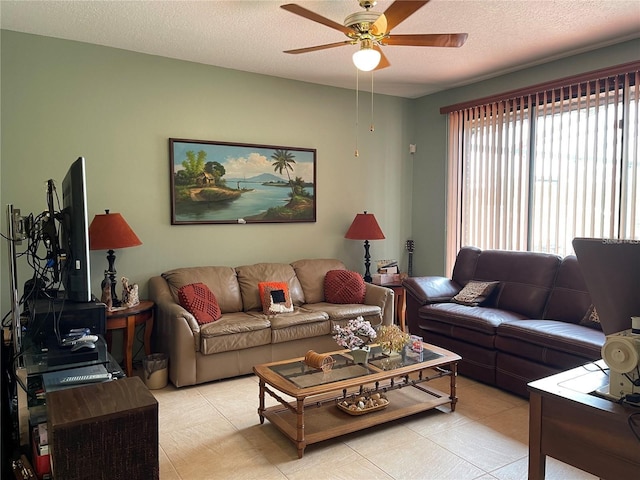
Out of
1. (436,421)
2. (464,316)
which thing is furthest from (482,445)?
(464,316)

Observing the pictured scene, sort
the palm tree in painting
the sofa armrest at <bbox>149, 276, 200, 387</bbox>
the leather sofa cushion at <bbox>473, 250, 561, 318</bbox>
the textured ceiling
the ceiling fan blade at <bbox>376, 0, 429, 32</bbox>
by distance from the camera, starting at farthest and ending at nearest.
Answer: the palm tree in painting < the leather sofa cushion at <bbox>473, 250, 561, 318</bbox> < the sofa armrest at <bbox>149, 276, 200, 387</bbox> < the textured ceiling < the ceiling fan blade at <bbox>376, 0, 429, 32</bbox>

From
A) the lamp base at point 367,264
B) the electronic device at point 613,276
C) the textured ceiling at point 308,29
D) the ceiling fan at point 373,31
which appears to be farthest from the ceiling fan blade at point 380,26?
the lamp base at point 367,264

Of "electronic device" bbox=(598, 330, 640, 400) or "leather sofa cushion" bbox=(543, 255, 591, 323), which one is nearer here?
"electronic device" bbox=(598, 330, 640, 400)

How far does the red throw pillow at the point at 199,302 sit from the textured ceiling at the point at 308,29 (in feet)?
6.66

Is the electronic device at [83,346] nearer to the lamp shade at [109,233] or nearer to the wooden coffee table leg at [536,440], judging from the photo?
the lamp shade at [109,233]

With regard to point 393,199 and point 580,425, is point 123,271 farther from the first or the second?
point 580,425

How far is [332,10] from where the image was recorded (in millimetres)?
3160

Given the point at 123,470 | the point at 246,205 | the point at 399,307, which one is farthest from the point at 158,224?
the point at 123,470

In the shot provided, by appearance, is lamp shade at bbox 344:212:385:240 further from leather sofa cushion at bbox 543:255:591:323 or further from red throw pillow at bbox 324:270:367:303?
leather sofa cushion at bbox 543:255:591:323

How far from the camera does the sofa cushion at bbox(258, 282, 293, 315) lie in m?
4.15

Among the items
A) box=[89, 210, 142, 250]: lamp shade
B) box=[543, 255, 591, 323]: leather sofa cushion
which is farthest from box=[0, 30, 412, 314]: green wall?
box=[543, 255, 591, 323]: leather sofa cushion

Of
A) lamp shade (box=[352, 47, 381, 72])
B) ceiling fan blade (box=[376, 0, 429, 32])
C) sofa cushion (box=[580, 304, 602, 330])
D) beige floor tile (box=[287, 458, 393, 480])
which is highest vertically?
ceiling fan blade (box=[376, 0, 429, 32])

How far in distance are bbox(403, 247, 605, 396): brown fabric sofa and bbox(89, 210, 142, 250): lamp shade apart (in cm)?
252

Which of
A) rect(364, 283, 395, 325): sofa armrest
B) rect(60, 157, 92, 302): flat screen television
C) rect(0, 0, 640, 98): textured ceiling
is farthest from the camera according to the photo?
rect(364, 283, 395, 325): sofa armrest
